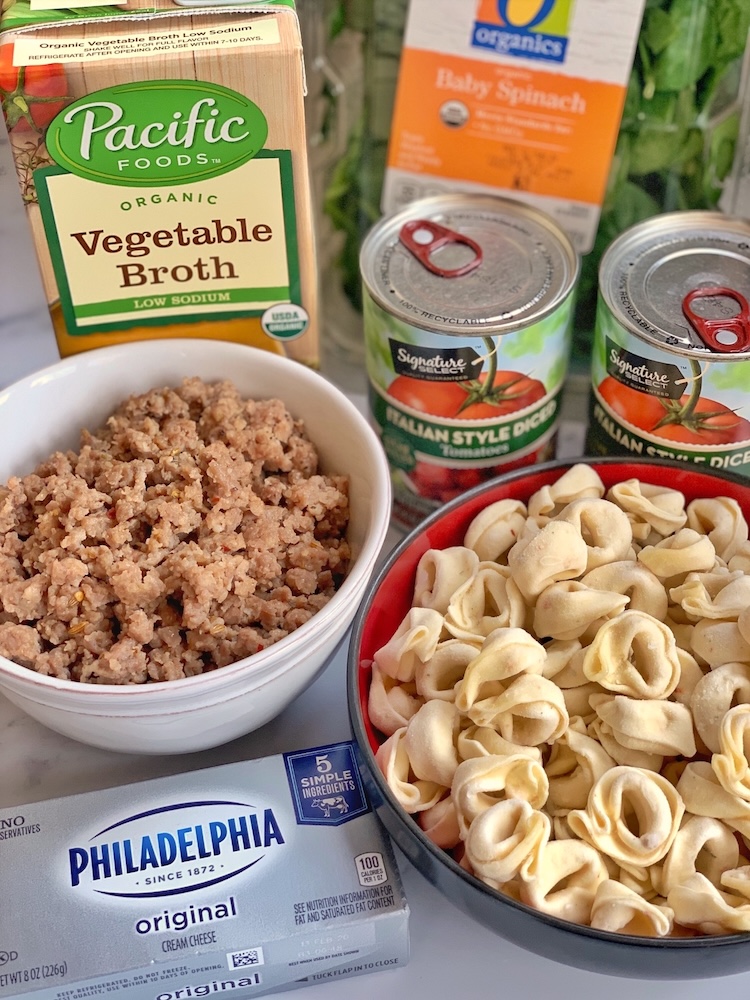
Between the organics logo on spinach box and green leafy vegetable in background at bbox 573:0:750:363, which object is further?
green leafy vegetable in background at bbox 573:0:750:363

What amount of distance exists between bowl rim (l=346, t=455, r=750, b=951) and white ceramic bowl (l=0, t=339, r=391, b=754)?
0.09ft

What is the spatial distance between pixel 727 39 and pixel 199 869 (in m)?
0.81

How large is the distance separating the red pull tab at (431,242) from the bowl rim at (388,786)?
0.58 ft

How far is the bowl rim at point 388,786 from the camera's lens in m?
0.63

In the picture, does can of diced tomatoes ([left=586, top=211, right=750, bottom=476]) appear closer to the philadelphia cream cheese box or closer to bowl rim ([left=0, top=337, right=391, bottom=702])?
bowl rim ([left=0, top=337, right=391, bottom=702])

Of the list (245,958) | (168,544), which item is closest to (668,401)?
(168,544)

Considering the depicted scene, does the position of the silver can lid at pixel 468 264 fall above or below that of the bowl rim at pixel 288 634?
above

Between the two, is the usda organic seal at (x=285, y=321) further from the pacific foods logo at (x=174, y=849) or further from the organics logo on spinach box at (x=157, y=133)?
the pacific foods logo at (x=174, y=849)

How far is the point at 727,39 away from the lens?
953 millimetres

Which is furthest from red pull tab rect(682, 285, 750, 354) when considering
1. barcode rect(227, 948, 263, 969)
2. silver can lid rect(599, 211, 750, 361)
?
barcode rect(227, 948, 263, 969)

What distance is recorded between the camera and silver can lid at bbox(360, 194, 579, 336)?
2.89ft

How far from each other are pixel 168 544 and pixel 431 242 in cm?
36

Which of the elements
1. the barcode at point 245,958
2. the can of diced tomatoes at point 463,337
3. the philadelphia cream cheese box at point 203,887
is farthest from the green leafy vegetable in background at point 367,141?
the barcode at point 245,958

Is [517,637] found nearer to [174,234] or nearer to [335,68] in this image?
[174,234]
